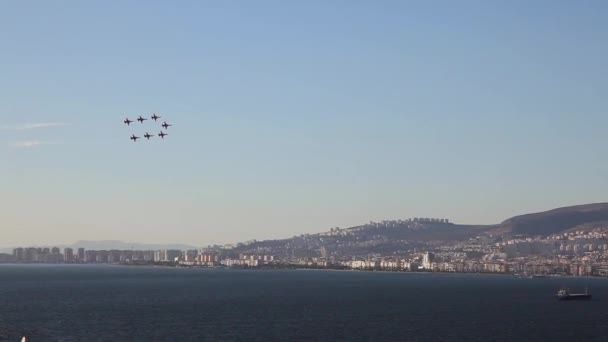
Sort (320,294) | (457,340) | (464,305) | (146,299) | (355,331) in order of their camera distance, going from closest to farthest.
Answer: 1. (457,340)
2. (355,331)
3. (464,305)
4. (146,299)
5. (320,294)

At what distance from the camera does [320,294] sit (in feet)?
563

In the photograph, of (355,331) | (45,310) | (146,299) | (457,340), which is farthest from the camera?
(146,299)

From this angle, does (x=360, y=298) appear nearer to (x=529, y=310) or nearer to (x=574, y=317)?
(x=529, y=310)

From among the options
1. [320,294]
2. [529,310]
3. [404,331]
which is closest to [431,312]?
[529,310]

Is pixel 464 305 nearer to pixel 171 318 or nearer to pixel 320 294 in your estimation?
pixel 320 294

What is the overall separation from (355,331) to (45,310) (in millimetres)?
47666

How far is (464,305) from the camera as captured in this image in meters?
140

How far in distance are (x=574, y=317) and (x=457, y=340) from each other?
3434 centimetres

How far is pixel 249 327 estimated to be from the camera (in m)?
101

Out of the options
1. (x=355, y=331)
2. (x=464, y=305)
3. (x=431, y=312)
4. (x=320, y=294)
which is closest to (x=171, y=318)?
(x=355, y=331)

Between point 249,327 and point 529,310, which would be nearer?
point 249,327

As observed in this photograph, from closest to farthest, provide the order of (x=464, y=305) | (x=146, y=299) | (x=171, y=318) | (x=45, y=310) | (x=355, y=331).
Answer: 1. (x=355, y=331)
2. (x=171, y=318)
3. (x=45, y=310)
4. (x=464, y=305)
5. (x=146, y=299)

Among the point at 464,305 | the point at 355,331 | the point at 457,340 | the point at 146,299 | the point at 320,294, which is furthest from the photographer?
the point at 320,294

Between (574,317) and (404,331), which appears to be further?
(574,317)
